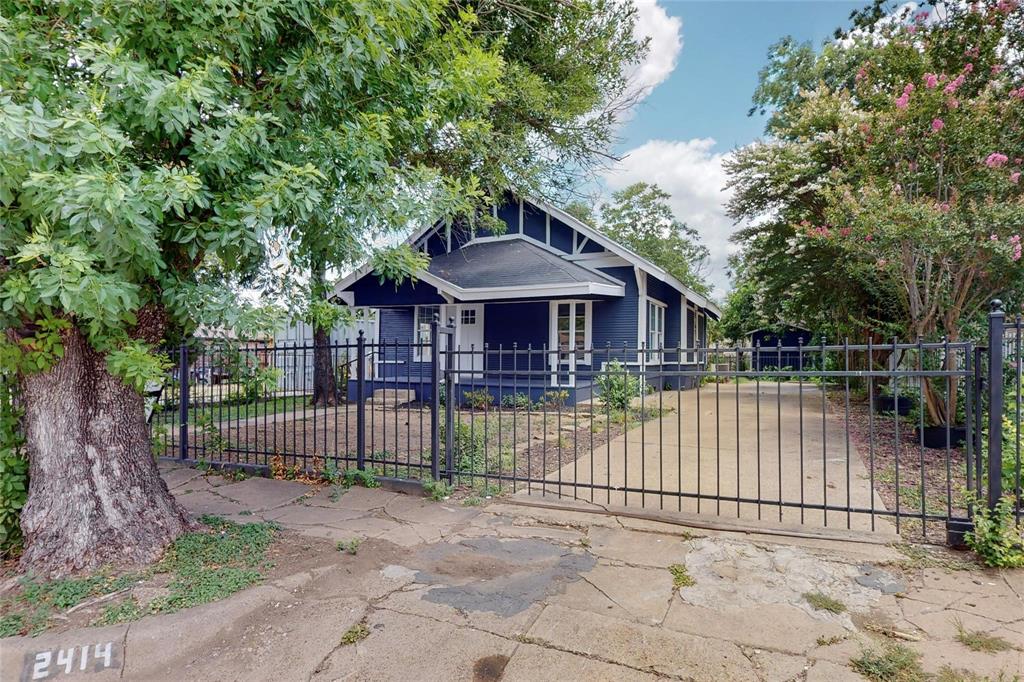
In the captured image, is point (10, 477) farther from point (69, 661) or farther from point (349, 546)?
point (349, 546)

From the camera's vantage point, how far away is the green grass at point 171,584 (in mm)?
3002

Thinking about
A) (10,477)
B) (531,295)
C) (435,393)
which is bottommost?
(10,477)

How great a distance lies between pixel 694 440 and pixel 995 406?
196 inches

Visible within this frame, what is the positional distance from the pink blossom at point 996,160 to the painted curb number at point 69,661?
9.97 meters

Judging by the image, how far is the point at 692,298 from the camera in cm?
1603

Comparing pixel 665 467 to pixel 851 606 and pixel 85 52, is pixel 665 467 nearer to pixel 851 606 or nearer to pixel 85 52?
pixel 851 606

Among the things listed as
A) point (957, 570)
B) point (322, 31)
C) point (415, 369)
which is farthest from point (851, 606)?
point (415, 369)

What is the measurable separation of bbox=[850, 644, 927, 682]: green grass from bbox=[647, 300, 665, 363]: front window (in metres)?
11.5

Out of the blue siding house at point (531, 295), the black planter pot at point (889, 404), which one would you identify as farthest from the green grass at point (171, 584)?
the black planter pot at point (889, 404)

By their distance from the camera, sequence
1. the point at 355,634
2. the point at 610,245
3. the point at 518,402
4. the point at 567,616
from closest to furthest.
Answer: the point at 355,634, the point at 567,616, the point at 518,402, the point at 610,245

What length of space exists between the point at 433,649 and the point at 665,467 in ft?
14.9

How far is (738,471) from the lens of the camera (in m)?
4.33

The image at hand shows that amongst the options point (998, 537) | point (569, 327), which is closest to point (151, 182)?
point (998, 537)

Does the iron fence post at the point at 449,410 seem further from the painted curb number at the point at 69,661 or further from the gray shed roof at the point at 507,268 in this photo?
the gray shed roof at the point at 507,268
